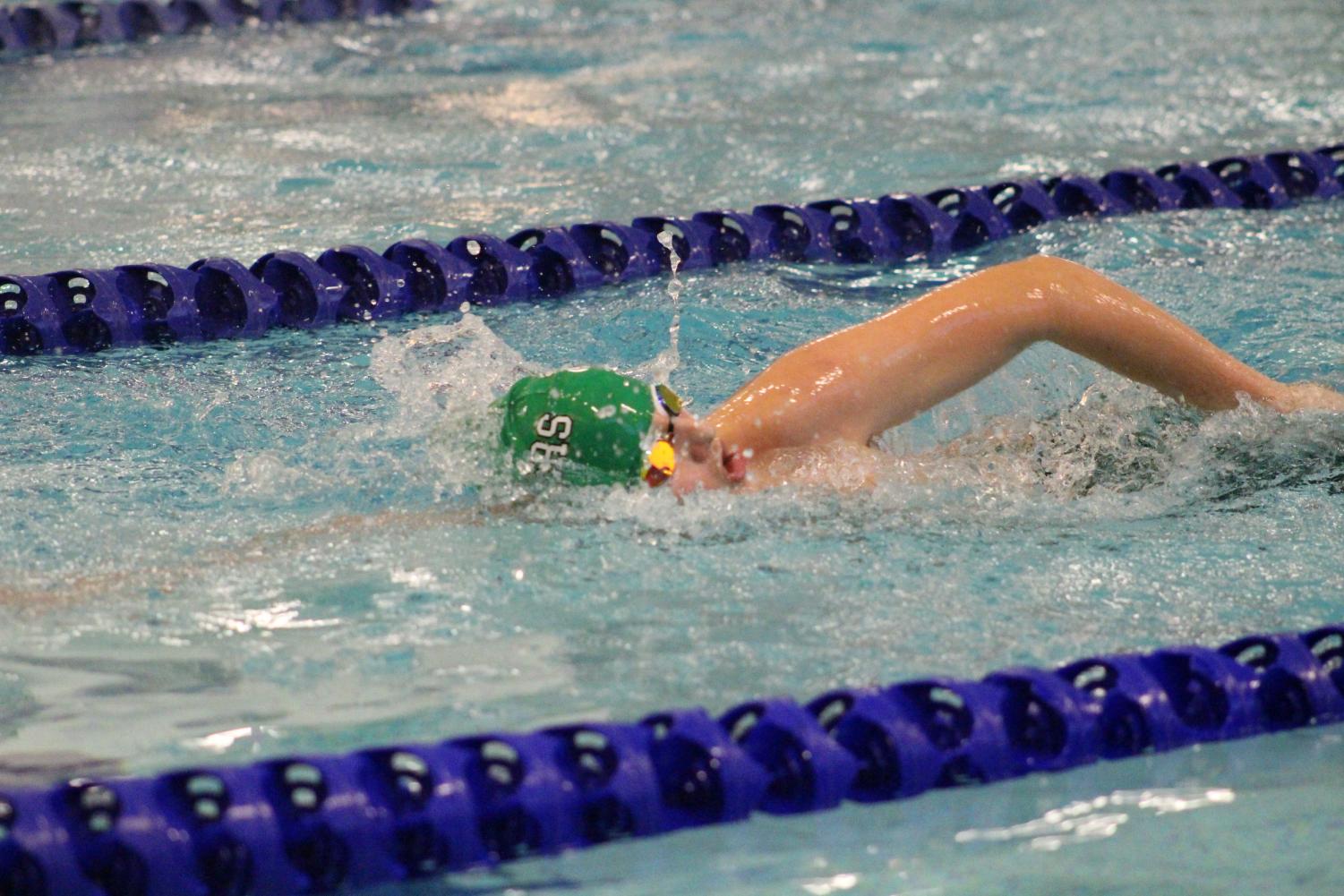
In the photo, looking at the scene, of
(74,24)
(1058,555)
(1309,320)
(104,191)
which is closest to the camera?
(1058,555)

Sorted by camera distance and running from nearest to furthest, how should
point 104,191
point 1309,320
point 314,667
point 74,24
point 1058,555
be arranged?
point 314,667 < point 1058,555 < point 1309,320 < point 104,191 < point 74,24

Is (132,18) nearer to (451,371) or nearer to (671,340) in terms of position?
(671,340)

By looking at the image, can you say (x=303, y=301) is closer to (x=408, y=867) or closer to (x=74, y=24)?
(x=408, y=867)

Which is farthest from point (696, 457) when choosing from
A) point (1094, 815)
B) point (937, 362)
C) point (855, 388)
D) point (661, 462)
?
point (1094, 815)

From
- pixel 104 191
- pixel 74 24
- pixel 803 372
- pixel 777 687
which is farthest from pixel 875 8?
pixel 777 687

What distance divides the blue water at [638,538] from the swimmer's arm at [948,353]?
142 millimetres

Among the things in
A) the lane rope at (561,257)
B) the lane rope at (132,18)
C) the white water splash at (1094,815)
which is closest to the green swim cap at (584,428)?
the white water splash at (1094,815)

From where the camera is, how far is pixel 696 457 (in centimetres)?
285

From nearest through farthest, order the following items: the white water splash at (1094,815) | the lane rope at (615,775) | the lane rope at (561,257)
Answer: the lane rope at (615,775)
the white water splash at (1094,815)
the lane rope at (561,257)

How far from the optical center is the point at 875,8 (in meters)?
9.13

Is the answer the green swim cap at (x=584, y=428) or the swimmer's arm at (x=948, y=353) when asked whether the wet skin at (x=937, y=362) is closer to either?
the swimmer's arm at (x=948, y=353)

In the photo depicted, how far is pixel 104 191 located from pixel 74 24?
9.71 ft

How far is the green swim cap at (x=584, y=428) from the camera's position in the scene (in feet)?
9.30

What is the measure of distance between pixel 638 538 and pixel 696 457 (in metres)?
0.19
